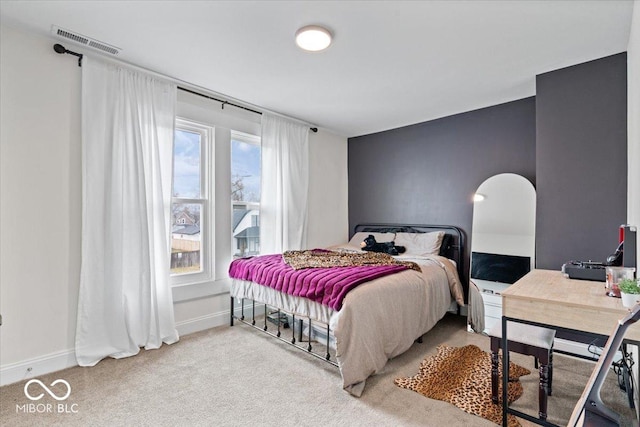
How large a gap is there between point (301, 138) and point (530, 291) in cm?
330

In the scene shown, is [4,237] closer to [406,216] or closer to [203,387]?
[203,387]

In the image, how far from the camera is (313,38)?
2.26m

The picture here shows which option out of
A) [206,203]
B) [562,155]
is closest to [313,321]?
[206,203]

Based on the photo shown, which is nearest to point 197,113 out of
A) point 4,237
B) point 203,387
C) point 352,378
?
point 4,237

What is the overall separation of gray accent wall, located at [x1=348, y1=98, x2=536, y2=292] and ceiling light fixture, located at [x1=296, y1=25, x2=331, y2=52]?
2380mm

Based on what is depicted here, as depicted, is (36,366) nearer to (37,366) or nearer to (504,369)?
(37,366)

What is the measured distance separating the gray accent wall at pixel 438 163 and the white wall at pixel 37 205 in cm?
364

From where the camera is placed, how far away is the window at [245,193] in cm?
377

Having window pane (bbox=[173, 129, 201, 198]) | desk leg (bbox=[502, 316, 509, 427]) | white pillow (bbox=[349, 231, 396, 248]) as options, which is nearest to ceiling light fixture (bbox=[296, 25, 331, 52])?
window pane (bbox=[173, 129, 201, 198])

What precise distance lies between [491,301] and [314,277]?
2062 mm

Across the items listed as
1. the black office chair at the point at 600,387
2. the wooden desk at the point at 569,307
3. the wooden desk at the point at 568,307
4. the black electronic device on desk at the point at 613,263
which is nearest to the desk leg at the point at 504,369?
the wooden desk at the point at 568,307

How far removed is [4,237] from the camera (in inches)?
86.9

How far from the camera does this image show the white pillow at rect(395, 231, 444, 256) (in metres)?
3.81

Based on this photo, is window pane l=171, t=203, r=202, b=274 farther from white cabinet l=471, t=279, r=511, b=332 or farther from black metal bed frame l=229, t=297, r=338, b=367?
white cabinet l=471, t=279, r=511, b=332
